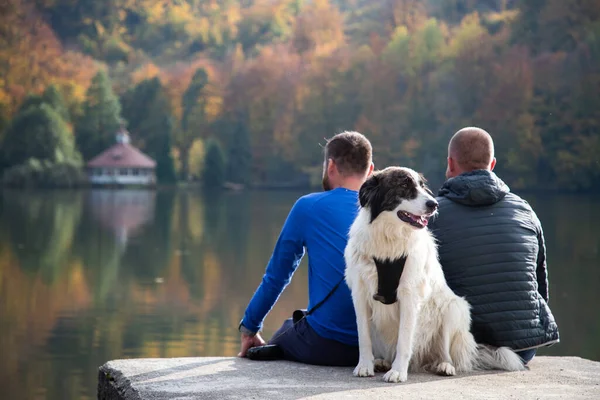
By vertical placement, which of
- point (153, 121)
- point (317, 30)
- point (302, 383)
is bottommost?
point (302, 383)

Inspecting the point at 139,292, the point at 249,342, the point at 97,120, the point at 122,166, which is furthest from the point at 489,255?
the point at 97,120

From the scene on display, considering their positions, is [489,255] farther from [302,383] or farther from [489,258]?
[302,383]

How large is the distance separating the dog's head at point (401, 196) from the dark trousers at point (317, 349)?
0.77m

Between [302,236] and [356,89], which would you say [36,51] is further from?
[302,236]

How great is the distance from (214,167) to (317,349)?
56.2 metres

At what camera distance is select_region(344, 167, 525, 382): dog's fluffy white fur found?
339 centimetres

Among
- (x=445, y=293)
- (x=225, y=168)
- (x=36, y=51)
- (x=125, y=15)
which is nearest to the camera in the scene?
(x=445, y=293)

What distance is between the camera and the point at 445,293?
3662 mm

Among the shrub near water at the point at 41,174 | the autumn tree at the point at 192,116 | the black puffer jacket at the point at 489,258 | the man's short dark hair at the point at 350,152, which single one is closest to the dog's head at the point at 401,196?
the man's short dark hair at the point at 350,152

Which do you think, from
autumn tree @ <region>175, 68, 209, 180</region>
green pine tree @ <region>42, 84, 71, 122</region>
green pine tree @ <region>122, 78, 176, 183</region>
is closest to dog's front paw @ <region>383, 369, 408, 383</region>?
green pine tree @ <region>42, 84, 71, 122</region>

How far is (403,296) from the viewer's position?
3.52 m

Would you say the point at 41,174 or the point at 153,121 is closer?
the point at 41,174

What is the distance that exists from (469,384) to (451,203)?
81cm

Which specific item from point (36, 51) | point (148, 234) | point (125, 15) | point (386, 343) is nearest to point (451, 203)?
point (386, 343)
